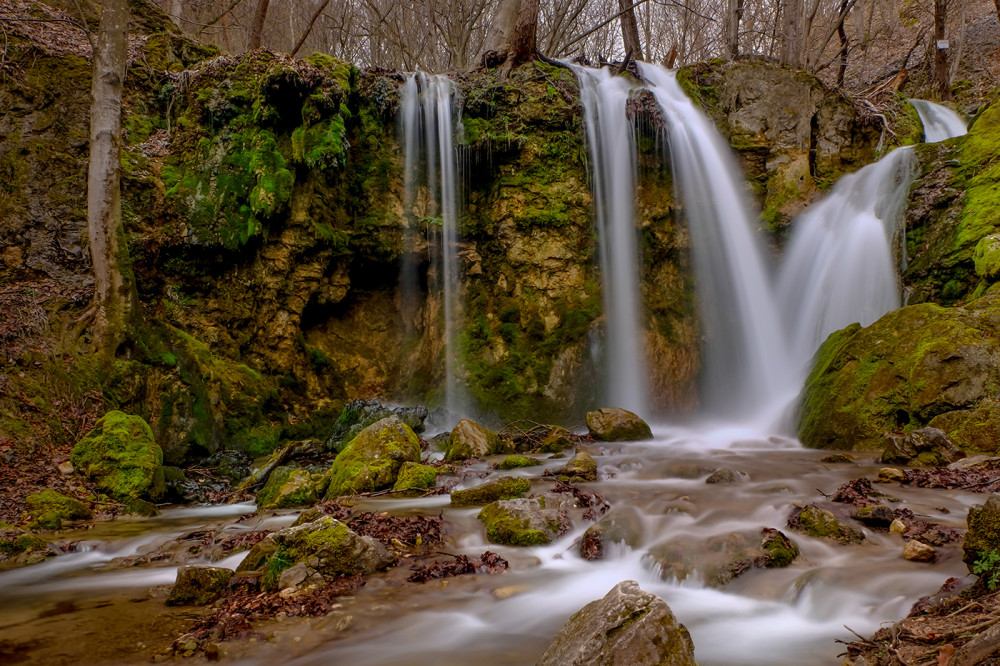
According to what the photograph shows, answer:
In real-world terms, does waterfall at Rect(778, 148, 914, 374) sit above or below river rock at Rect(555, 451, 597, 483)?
above

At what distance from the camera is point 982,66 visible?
64.9 feet

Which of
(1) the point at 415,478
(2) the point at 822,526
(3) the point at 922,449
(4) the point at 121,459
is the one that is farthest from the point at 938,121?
(4) the point at 121,459

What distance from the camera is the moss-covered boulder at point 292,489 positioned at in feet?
22.5

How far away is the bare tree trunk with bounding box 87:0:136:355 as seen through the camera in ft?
28.8

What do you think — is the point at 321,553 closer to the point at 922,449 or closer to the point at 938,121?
the point at 922,449

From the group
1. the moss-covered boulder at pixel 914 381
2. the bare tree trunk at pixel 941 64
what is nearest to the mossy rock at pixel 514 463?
the moss-covered boulder at pixel 914 381

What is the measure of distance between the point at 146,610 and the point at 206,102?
11077 millimetres

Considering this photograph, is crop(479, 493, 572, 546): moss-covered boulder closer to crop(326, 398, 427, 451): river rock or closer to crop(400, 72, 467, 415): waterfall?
crop(326, 398, 427, 451): river rock

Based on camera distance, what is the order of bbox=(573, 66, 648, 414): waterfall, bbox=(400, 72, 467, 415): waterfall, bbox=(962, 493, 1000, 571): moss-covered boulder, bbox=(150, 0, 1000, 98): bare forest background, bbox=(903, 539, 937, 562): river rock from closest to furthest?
1. bbox=(962, 493, 1000, 571): moss-covered boulder
2. bbox=(903, 539, 937, 562): river rock
3. bbox=(573, 66, 648, 414): waterfall
4. bbox=(400, 72, 467, 415): waterfall
5. bbox=(150, 0, 1000, 98): bare forest background

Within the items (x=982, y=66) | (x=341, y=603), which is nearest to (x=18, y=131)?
(x=341, y=603)

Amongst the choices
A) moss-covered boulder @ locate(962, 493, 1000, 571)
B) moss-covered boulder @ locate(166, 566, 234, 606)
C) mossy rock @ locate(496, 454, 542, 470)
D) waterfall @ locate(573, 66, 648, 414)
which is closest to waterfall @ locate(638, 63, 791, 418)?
waterfall @ locate(573, 66, 648, 414)

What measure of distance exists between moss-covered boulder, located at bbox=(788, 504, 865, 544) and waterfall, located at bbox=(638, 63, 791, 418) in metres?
7.67

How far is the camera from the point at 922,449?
20.6 feet

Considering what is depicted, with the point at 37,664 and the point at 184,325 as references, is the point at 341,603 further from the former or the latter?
the point at 184,325
